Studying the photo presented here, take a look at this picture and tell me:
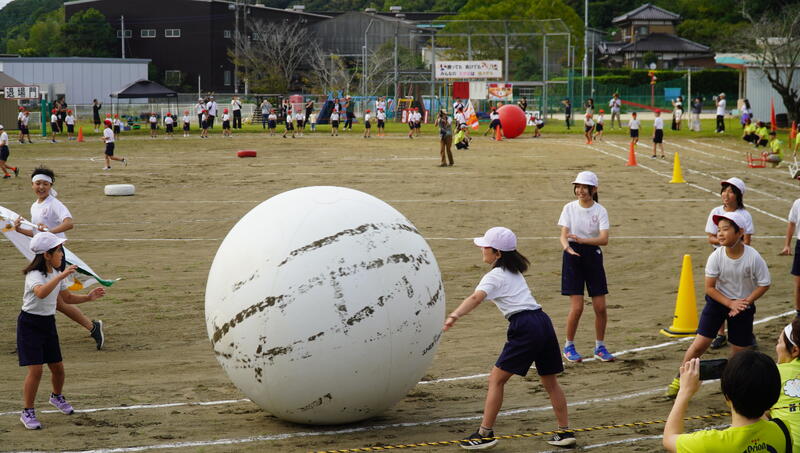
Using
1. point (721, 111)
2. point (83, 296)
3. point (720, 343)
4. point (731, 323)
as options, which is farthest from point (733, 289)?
point (721, 111)

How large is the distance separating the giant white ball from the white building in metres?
65.3

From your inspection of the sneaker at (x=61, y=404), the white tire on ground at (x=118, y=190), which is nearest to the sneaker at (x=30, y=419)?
the sneaker at (x=61, y=404)

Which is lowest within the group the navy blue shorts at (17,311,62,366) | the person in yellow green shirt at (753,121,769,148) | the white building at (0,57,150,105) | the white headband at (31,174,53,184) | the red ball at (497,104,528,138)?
the navy blue shorts at (17,311,62,366)

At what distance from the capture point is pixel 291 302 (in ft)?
24.3

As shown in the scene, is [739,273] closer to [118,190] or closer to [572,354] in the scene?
[572,354]

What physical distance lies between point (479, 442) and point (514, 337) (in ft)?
2.93

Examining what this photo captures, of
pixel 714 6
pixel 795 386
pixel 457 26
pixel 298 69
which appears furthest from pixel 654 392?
pixel 714 6

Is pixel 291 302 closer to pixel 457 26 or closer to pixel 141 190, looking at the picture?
pixel 141 190

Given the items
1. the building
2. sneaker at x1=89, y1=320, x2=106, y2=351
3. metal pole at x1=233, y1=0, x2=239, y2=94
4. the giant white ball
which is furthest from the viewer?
the building

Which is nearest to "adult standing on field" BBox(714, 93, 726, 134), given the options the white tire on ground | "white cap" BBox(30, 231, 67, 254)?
the white tire on ground

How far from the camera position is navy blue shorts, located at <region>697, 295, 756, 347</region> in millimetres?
8891

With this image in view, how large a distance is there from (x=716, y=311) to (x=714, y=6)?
8460 centimetres

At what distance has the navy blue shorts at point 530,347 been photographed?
778 centimetres

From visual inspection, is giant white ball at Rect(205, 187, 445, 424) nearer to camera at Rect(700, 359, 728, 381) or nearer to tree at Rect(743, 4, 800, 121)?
camera at Rect(700, 359, 728, 381)
